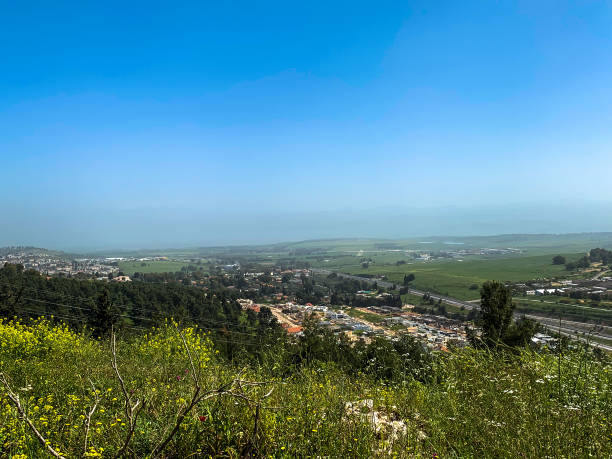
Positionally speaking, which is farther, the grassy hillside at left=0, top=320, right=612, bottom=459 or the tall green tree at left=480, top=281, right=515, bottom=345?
the tall green tree at left=480, top=281, right=515, bottom=345

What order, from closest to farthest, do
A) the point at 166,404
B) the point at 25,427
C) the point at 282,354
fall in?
the point at 25,427 < the point at 166,404 < the point at 282,354

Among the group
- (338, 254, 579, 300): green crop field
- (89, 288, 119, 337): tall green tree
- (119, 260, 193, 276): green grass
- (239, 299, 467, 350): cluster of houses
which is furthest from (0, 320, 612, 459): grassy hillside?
(119, 260, 193, 276): green grass

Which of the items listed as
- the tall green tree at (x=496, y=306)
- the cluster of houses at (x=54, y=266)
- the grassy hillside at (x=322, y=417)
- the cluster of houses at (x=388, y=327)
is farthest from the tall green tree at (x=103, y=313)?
the cluster of houses at (x=54, y=266)

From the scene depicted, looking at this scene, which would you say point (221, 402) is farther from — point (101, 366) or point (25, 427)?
point (101, 366)

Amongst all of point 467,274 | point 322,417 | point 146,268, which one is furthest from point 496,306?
point 146,268

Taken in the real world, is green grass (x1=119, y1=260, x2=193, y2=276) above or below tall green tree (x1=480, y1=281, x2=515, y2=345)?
below

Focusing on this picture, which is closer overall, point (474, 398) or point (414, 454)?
point (414, 454)

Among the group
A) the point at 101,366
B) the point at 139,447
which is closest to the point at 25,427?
the point at 139,447

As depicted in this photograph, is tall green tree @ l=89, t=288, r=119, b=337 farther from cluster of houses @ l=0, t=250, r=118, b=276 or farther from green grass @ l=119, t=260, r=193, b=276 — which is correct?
green grass @ l=119, t=260, r=193, b=276

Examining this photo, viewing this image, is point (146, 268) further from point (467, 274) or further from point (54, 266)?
point (467, 274)
